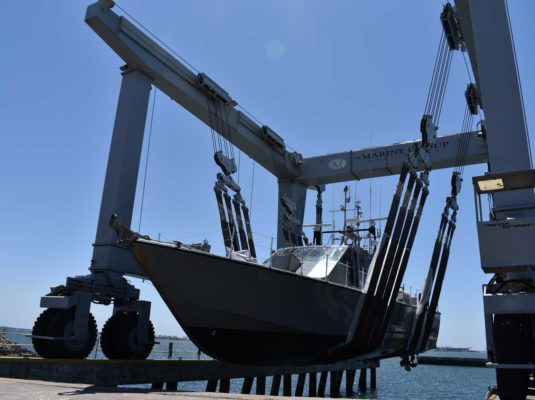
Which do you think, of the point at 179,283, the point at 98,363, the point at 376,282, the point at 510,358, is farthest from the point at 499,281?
the point at 98,363

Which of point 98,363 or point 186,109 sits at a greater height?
point 186,109

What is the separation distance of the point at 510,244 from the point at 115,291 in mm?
7582

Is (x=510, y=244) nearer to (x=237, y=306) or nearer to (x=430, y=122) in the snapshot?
(x=237, y=306)

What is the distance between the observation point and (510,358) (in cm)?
529

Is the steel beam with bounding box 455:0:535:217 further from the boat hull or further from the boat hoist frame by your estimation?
the boat hull

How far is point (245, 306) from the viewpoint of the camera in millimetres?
7973

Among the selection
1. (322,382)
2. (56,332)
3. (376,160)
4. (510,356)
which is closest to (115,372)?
(56,332)

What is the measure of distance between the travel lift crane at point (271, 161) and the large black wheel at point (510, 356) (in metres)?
0.02

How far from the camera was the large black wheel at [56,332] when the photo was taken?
8.86 meters

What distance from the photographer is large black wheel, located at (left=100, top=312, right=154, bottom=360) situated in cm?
985

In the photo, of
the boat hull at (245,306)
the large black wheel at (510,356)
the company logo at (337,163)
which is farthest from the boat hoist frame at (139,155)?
the large black wheel at (510,356)

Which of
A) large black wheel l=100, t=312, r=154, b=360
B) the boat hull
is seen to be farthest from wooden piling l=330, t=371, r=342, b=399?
large black wheel l=100, t=312, r=154, b=360

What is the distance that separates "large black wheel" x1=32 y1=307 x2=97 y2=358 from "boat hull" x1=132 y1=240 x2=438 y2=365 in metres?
2.63


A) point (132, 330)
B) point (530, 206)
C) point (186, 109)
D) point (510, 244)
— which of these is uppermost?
point (186, 109)
